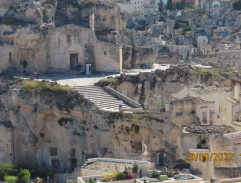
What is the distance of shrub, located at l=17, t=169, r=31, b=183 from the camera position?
40312 millimetres

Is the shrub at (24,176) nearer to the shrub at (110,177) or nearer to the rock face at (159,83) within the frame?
the shrub at (110,177)

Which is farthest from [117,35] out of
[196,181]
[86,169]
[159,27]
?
[159,27]

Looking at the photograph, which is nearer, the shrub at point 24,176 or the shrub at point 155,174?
the shrub at point 155,174

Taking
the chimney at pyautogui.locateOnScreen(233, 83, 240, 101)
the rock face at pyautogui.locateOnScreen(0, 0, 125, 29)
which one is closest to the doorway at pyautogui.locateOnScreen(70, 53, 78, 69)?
the rock face at pyautogui.locateOnScreen(0, 0, 125, 29)

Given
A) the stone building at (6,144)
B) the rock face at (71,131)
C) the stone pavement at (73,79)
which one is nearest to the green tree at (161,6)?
the stone pavement at (73,79)

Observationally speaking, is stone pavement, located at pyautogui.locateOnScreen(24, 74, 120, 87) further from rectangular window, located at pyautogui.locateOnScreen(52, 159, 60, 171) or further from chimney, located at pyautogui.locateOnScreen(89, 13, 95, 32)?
rectangular window, located at pyautogui.locateOnScreen(52, 159, 60, 171)

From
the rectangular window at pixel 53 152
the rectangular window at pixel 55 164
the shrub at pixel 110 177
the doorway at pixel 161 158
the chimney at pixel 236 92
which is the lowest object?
the rectangular window at pixel 55 164

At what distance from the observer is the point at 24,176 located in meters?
40.5

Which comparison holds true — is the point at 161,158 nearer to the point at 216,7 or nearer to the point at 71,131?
the point at 71,131

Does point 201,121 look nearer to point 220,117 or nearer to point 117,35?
point 220,117

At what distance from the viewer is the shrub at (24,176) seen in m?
40.3

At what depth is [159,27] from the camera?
9706 centimetres
